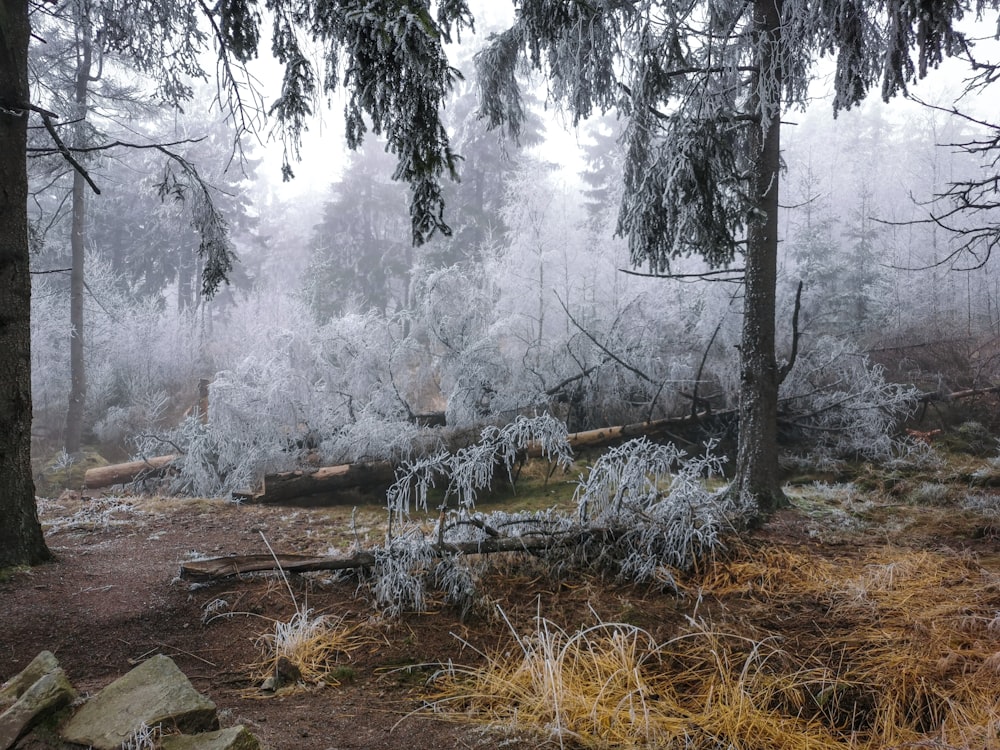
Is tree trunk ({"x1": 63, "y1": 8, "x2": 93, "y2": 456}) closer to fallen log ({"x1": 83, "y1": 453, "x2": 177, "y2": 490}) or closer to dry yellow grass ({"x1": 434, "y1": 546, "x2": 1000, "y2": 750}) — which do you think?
fallen log ({"x1": 83, "y1": 453, "x2": 177, "y2": 490})

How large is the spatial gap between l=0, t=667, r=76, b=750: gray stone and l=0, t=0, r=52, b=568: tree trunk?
6.84 feet

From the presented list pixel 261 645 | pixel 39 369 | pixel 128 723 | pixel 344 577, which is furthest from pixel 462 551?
pixel 39 369

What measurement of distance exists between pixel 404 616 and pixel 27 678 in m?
1.48

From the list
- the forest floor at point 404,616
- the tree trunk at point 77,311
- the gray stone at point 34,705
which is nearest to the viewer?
the gray stone at point 34,705

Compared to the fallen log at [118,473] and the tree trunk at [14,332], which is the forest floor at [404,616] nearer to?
the tree trunk at [14,332]

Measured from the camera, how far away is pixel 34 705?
6.00ft

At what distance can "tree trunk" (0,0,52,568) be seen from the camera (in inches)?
141

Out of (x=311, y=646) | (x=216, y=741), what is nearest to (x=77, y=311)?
(x=311, y=646)

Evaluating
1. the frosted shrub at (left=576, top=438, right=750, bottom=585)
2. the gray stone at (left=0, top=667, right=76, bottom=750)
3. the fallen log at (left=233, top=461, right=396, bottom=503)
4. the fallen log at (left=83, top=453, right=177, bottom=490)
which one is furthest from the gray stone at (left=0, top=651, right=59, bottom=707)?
the fallen log at (left=83, top=453, right=177, bottom=490)

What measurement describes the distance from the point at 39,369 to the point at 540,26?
1429 centimetres

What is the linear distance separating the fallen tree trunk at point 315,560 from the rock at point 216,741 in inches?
61.2

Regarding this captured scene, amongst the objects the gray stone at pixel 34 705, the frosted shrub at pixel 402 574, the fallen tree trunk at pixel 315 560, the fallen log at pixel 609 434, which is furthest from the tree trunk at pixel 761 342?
the gray stone at pixel 34 705

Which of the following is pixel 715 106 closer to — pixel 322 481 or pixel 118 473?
pixel 322 481

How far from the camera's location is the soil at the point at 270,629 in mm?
2020
